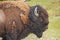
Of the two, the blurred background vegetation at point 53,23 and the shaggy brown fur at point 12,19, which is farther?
the blurred background vegetation at point 53,23

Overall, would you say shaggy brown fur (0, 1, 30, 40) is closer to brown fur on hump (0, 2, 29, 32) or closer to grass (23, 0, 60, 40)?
brown fur on hump (0, 2, 29, 32)

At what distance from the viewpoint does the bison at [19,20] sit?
3.04 meters

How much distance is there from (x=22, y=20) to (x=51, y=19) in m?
3.11

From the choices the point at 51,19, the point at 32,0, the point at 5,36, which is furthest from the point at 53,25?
the point at 5,36

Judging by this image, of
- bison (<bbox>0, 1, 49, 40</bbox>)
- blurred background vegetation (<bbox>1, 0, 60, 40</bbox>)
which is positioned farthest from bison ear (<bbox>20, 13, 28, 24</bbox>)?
blurred background vegetation (<bbox>1, 0, 60, 40</bbox>)

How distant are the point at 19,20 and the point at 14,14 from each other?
9 centimetres

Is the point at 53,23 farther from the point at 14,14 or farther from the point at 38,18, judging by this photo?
the point at 14,14

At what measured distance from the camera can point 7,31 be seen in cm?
304

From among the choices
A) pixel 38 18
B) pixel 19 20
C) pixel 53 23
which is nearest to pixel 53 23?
pixel 53 23

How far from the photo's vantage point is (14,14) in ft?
10.2

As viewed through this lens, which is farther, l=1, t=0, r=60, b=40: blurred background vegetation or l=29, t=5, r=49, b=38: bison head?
l=1, t=0, r=60, b=40: blurred background vegetation

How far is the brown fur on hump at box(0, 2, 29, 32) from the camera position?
305 centimetres

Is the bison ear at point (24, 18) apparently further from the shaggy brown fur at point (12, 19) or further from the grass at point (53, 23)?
the grass at point (53, 23)

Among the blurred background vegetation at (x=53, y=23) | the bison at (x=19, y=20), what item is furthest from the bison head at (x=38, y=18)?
the blurred background vegetation at (x=53, y=23)
